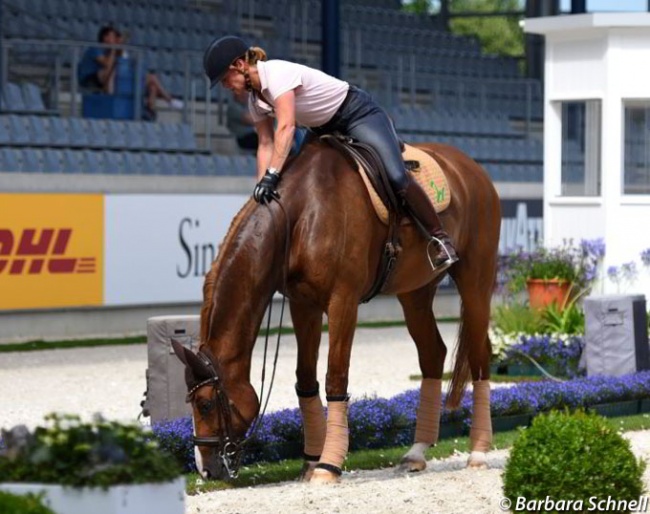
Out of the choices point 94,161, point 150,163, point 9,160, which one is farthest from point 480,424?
point 150,163

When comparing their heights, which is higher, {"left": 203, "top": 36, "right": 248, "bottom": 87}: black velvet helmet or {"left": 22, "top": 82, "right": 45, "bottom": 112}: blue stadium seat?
{"left": 203, "top": 36, "right": 248, "bottom": 87}: black velvet helmet

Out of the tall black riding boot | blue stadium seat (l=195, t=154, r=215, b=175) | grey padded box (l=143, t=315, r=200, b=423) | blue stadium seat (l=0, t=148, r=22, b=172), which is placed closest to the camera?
the tall black riding boot

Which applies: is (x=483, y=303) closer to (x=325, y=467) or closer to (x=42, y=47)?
(x=325, y=467)

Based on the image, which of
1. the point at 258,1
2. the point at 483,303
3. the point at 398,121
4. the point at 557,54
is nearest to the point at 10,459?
the point at 483,303

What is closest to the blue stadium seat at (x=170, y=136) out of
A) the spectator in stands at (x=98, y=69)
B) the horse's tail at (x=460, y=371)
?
the spectator in stands at (x=98, y=69)

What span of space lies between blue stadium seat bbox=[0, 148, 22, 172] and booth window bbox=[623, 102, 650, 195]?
23.1ft

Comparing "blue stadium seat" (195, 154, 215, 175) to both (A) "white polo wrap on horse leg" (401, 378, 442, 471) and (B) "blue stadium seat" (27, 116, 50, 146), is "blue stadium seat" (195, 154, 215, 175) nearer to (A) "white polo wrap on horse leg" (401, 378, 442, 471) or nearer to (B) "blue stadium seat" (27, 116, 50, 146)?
(B) "blue stadium seat" (27, 116, 50, 146)

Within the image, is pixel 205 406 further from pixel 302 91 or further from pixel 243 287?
pixel 302 91

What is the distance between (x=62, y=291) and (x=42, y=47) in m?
3.00

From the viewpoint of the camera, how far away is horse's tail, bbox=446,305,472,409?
32.1 feet

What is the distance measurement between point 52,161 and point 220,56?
10.1 metres

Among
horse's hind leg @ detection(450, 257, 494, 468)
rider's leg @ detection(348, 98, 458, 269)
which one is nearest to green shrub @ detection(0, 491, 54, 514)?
rider's leg @ detection(348, 98, 458, 269)

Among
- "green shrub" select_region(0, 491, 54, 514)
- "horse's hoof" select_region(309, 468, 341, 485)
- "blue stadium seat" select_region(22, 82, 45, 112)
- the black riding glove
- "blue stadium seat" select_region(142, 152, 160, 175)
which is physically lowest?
"horse's hoof" select_region(309, 468, 341, 485)

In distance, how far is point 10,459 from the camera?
16.1 feet
